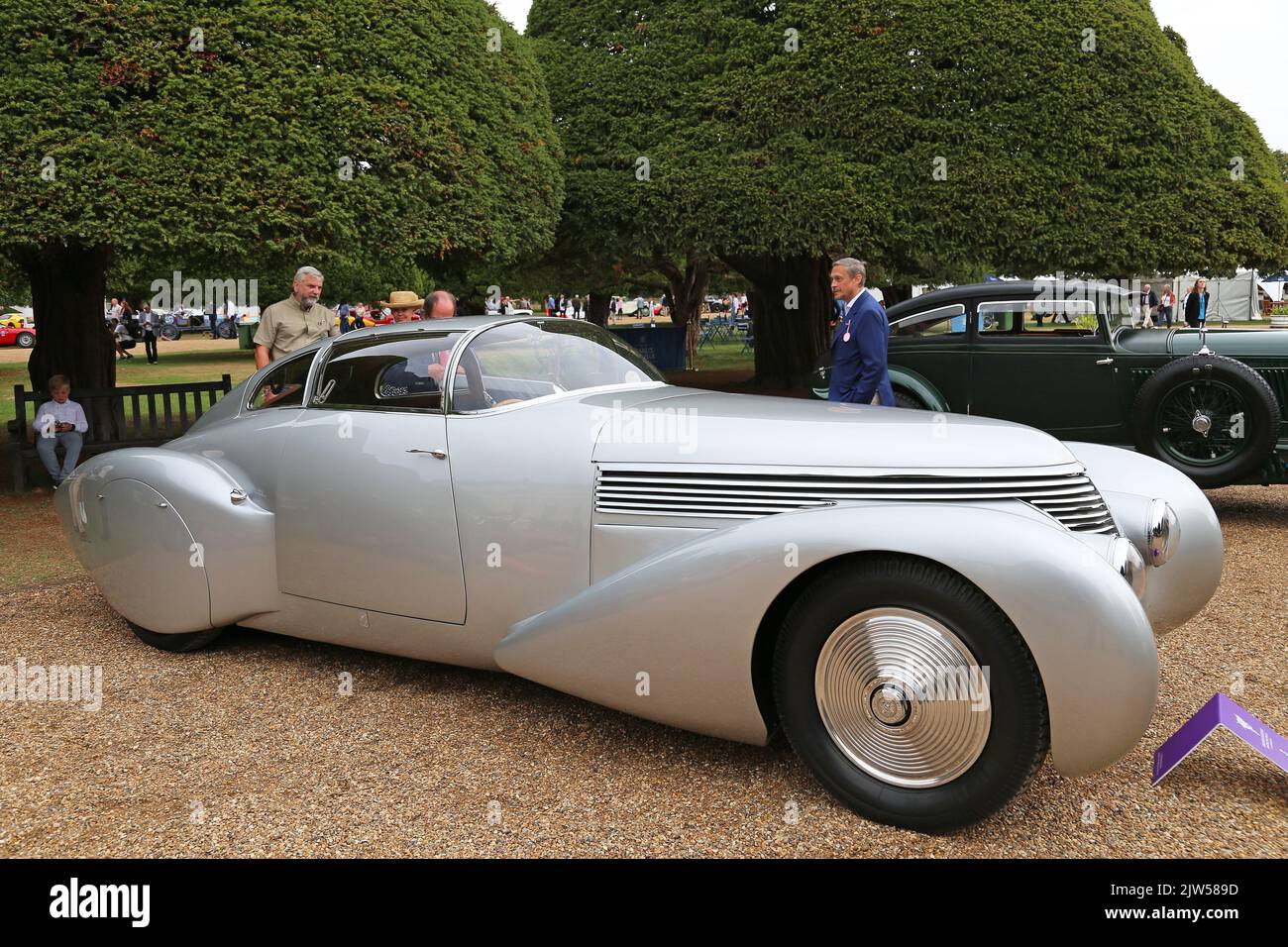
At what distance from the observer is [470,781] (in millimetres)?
3518

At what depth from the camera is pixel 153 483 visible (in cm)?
470

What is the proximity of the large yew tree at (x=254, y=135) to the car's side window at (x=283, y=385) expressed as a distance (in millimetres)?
3821

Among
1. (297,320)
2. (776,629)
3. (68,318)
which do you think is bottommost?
(776,629)

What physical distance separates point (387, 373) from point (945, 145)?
9.35 metres

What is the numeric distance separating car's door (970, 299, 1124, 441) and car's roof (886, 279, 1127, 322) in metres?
0.08

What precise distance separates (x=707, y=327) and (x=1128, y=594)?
38510mm

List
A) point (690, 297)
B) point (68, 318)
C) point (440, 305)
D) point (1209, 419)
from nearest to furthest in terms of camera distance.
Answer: point (440, 305) → point (1209, 419) → point (68, 318) → point (690, 297)

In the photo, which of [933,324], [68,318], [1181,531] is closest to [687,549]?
[1181,531]

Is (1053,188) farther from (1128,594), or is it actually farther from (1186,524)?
(1128,594)

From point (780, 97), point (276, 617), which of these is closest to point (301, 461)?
point (276, 617)

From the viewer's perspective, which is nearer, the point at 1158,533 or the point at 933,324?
the point at 1158,533

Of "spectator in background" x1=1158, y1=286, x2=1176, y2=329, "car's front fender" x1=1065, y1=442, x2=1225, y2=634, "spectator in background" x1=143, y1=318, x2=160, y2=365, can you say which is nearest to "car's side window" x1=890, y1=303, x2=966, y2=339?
"car's front fender" x1=1065, y1=442, x2=1225, y2=634

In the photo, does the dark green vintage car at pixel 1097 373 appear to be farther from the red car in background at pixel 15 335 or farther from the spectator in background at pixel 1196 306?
the red car in background at pixel 15 335

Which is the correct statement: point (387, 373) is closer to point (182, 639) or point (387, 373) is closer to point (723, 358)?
point (182, 639)
